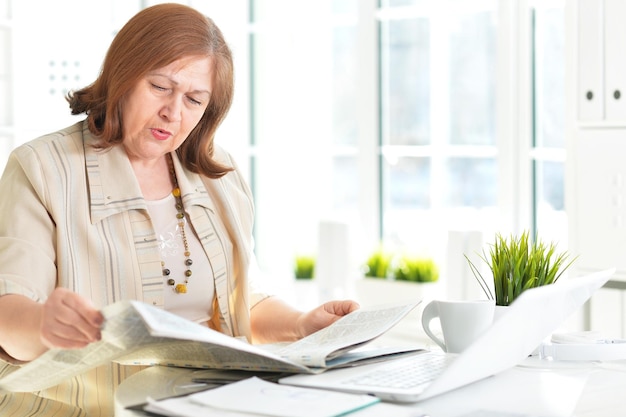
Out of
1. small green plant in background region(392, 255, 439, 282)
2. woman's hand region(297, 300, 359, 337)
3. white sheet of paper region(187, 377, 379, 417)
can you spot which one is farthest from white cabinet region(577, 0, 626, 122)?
white sheet of paper region(187, 377, 379, 417)

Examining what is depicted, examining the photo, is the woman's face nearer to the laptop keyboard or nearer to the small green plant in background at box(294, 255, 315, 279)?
the laptop keyboard

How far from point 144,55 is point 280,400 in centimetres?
89

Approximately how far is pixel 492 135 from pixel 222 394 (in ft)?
8.67

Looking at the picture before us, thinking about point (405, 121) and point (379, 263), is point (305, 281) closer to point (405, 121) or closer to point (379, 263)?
point (379, 263)

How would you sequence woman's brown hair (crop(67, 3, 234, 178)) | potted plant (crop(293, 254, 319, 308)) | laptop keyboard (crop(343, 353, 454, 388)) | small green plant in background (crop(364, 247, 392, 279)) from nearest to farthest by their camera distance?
laptop keyboard (crop(343, 353, 454, 388)) < woman's brown hair (crop(67, 3, 234, 178)) < small green plant in background (crop(364, 247, 392, 279)) < potted plant (crop(293, 254, 319, 308))

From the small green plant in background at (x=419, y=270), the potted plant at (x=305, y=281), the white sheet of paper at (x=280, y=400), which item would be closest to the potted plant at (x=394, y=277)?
the small green plant in background at (x=419, y=270)

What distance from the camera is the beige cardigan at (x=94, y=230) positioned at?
5.24 ft

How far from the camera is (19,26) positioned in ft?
12.0

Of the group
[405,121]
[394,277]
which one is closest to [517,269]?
[394,277]

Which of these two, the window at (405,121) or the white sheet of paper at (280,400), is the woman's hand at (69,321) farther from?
the window at (405,121)

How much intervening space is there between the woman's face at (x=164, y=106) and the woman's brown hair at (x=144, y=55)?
17 millimetres

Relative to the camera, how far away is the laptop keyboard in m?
1.21

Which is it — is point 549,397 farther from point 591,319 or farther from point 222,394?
point 591,319

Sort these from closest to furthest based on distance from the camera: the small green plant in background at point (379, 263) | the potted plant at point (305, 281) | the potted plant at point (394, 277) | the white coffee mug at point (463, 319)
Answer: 1. the white coffee mug at point (463, 319)
2. the potted plant at point (394, 277)
3. the small green plant in background at point (379, 263)
4. the potted plant at point (305, 281)
